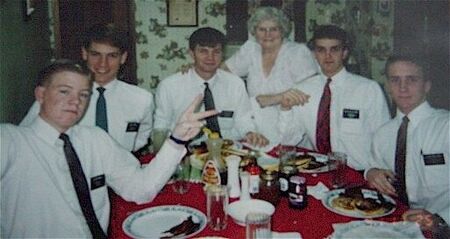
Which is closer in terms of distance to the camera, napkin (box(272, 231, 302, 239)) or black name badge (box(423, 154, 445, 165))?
napkin (box(272, 231, 302, 239))

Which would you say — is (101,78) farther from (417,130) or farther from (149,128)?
(417,130)

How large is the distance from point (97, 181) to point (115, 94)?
19.0 inches

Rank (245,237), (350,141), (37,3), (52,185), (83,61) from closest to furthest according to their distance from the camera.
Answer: (245,237) < (52,185) < (37,3) < (83,61) < (350,141)

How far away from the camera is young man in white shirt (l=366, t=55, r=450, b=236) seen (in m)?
1.54

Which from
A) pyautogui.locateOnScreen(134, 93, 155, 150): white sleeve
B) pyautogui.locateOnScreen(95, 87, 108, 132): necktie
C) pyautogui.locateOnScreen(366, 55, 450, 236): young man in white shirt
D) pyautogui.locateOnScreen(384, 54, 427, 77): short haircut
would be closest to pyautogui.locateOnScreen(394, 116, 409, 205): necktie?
pyautogui.locateOnScreen(366, 55, 450, 236): young man in white shirt

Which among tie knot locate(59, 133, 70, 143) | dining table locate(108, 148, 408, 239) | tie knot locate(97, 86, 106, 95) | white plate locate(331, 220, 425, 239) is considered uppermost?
tie knot locate(97, 86, 106, 95)

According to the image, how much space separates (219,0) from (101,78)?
0.48 m

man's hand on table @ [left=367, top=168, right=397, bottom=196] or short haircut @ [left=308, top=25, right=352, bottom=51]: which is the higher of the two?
short haircut @ [left=308, top=25, right=352, bottom=51]

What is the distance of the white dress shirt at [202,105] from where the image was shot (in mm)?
1865

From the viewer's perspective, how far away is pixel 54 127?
126cm

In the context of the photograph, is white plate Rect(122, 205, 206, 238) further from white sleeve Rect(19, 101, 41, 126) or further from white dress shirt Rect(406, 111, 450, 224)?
white dress shirt Rect(406, 111, 450, 224)

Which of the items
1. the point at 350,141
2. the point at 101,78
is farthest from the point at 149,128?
the point at 350,141

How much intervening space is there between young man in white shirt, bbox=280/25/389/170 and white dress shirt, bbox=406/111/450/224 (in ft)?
1.05

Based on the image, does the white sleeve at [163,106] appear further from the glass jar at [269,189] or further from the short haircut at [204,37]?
the glass jar at [269,189]
